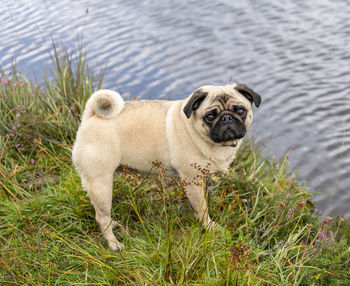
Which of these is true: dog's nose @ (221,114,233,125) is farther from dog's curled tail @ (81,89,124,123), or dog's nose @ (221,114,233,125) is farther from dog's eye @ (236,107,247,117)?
dog's curled tail @ (81,89,124,123)

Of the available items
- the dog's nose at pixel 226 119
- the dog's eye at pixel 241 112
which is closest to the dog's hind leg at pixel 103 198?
the dog's nose at pixel 226 119

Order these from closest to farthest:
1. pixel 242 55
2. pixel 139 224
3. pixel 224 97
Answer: pixel 224 97, pixel 139 224, pixel 242 55

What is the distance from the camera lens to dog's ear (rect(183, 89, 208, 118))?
3291 millimetres

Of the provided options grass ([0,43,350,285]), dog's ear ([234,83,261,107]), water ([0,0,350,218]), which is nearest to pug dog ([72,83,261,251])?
dog's ear ([234,83,261,107])

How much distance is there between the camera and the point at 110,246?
3.62 m

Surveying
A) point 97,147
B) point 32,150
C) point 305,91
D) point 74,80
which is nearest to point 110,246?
point 97,147

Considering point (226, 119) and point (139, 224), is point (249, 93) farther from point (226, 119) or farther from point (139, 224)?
point (139, 224)

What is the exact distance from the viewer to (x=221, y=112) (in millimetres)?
3363

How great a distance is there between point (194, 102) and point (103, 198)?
1345 mm

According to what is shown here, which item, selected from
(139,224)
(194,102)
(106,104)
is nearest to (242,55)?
(194,102)

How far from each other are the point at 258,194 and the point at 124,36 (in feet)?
25.2

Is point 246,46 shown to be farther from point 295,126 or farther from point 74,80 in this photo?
point 74,80

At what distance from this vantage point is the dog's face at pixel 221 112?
3305 mm

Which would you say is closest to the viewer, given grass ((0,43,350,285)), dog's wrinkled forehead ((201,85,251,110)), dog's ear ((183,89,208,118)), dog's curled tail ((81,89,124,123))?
grass ((0,43,350,285))
